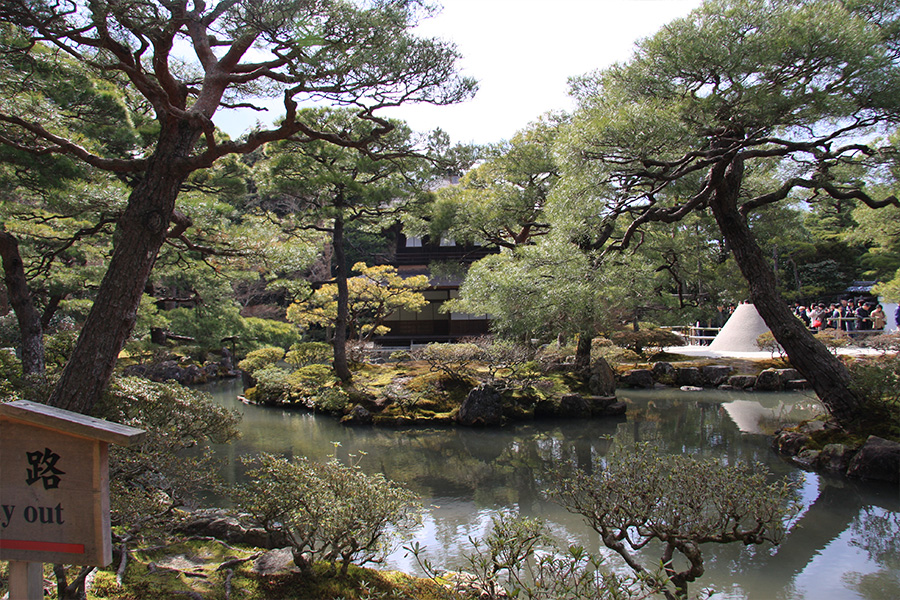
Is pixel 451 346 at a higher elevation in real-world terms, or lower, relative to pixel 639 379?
higher

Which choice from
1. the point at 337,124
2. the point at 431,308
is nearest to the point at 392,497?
the point at 337,124

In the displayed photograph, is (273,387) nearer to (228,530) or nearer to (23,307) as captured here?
(23,307)

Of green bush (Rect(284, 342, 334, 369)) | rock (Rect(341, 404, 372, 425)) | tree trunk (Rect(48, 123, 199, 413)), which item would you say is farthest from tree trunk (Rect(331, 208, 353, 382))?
tree trunk (Rect(48, 123, 199, 413))

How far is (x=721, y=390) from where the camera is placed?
11750 mm

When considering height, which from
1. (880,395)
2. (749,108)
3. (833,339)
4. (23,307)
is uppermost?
(749,108)

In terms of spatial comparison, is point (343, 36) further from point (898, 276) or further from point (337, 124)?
point (898, 276)

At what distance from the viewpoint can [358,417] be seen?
354 inches

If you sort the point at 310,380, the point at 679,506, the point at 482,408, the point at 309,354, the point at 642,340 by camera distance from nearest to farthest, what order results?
the point at 679,506, the point at 482,408, the point at 310,380, the point at 309,354, the point at 642,340

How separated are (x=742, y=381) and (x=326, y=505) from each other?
11485 mm

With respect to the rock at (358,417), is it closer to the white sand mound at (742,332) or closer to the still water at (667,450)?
the still water at (667,450)

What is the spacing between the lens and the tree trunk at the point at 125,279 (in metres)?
3.61

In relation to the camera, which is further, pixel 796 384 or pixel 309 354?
pixel 309 354

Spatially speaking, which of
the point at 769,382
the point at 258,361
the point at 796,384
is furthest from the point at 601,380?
the point at 258,361

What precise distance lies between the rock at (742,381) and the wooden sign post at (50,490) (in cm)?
1250
